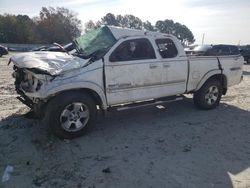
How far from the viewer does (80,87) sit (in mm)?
5867

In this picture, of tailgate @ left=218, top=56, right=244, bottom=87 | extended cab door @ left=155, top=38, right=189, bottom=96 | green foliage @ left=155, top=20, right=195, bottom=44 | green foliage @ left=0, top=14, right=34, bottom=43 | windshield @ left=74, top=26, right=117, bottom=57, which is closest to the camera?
windshield @ left=74, top=26, right=117, bottom=57

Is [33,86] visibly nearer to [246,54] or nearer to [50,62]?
[50,62]

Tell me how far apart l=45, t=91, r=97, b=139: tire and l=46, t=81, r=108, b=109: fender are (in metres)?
0.14

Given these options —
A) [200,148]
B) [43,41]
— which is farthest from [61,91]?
[43,41]

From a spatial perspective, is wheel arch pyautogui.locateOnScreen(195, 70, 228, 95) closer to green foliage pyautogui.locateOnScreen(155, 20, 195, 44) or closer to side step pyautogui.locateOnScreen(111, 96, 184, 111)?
side step pyautogui.locateOnScreen(111, 96, 184, 111)

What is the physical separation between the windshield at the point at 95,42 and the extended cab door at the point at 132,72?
0.25m

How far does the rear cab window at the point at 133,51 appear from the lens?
21.1 ft

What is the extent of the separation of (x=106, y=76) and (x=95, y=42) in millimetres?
1042

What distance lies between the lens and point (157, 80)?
22.9 feet

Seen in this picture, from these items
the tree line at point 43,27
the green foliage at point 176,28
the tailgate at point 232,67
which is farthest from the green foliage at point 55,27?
the tailgate at point 232,67

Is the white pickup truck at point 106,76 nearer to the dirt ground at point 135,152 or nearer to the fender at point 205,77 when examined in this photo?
the fender at point 205,77

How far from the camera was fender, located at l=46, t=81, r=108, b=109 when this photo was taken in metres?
5.57

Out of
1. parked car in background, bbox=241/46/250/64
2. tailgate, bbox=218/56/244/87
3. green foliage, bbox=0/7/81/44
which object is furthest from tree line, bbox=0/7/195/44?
tailgate, bbox=218/56/244/87

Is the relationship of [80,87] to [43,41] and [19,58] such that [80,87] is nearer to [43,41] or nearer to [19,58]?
[19,58]
